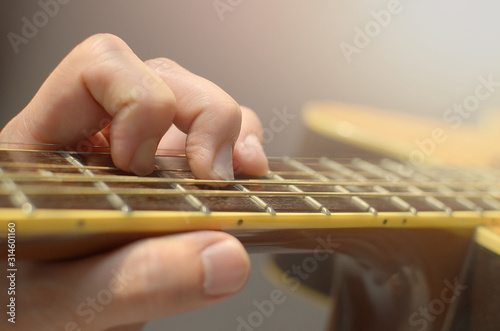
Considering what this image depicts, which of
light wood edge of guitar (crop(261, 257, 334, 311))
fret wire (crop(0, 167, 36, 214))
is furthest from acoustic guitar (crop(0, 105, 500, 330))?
light wood edge of guitar (crop(261, 257, 334, 311))

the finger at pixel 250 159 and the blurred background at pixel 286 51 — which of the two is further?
the blurred background at pixel 286 51

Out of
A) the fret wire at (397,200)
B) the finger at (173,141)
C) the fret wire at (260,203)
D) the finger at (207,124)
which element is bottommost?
the finger at (173,141)

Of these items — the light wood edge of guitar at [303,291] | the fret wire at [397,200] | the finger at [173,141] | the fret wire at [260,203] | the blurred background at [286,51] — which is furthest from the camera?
the blurred background at [286,51]

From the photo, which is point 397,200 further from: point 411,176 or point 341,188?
point 411,176

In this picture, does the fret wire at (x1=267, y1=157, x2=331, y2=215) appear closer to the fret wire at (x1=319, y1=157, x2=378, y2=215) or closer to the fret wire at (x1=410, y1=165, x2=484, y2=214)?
the fret wire at (x1=319, y1=157, x2=378, y2=215)

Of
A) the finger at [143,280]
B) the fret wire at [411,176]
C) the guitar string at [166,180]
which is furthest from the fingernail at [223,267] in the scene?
the fret wire at [411,176]

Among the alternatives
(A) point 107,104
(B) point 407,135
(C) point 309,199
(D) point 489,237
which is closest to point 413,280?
(D) point 489,237

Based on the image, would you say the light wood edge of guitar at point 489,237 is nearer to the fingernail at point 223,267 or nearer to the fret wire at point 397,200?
the fret wire at point 397,200
